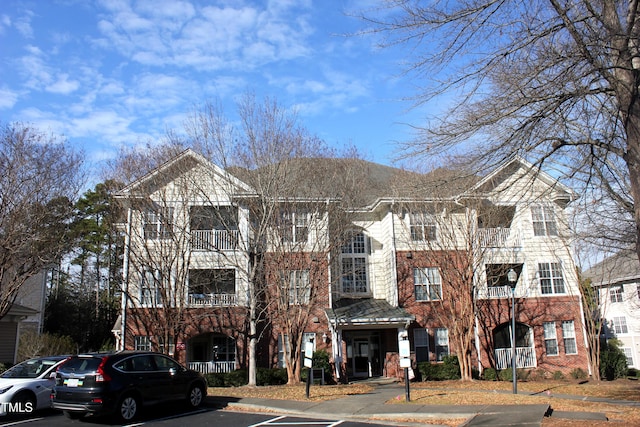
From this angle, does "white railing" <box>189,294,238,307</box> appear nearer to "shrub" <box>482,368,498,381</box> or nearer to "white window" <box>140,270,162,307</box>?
"white window" <box>140,270,162,307</box>

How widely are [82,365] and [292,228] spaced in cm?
966

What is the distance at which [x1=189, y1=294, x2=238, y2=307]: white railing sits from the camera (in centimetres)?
2261

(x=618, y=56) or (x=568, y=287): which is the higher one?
(x=618, y=56)

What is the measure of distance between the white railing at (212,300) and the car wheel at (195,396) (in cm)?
893

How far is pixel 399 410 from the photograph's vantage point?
12312 millimetres

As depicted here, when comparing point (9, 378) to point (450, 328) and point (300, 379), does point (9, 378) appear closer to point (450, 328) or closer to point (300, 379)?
point (300, 379)

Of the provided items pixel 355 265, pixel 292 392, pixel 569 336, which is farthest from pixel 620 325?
pixel 292 392

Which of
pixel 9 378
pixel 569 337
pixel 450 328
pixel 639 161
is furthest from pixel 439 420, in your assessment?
pixel 569 337

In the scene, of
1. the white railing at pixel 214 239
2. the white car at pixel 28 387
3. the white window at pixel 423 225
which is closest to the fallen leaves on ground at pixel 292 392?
the white car at pixel 28 387

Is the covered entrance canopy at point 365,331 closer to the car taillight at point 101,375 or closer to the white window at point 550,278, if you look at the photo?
the white window at point 550,278

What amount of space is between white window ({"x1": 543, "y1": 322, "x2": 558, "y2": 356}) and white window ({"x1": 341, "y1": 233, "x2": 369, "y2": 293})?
9.01 meters

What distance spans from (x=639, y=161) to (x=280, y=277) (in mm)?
13392

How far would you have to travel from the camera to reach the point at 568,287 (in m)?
25.7

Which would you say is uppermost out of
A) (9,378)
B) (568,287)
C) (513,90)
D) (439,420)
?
(513,90)
